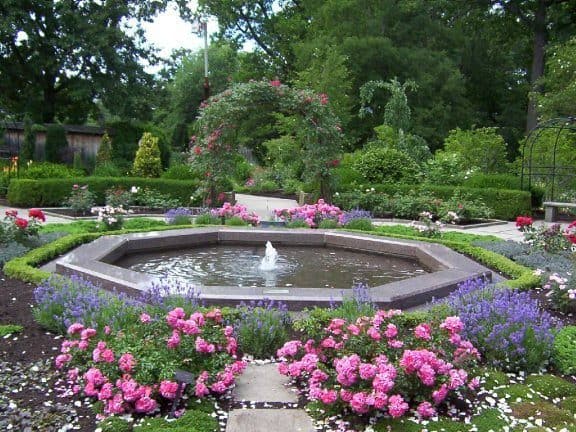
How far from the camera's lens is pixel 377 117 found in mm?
28406

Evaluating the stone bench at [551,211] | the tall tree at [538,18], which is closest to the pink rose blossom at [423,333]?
the stone bench at [551,211]

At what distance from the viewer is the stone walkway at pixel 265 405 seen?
3098 millimetres

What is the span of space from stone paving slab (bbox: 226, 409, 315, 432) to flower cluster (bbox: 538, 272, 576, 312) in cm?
301

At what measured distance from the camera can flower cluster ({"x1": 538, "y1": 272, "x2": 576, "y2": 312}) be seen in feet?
16.8

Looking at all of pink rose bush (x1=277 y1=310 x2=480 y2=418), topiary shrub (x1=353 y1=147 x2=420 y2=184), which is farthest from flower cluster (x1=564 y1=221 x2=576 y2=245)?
topiary shrub (x1=353 y1=147 x2=420 y2=184)

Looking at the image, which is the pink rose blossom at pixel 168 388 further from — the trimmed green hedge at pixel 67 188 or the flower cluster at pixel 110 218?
the trimmed green hedge at pixel 67 188

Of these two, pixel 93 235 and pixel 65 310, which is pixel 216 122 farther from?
pixel 65 310

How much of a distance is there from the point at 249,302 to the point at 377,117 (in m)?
24.5

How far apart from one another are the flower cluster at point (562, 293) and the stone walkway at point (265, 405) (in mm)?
2781

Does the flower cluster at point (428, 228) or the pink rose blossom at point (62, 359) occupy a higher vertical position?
the flower cluster at point (428, 228)

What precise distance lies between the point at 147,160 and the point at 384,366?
14988 mm

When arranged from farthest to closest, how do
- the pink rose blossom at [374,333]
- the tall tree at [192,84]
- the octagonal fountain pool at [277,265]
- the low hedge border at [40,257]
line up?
the tall tree at [192,84] → the low hedge border at [40,257] → the octagonal fountain pool at [277,265] → the pink rose blossom at [374,333]

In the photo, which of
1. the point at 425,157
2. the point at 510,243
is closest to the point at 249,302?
the point at 510,243

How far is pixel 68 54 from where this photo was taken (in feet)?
77.6
